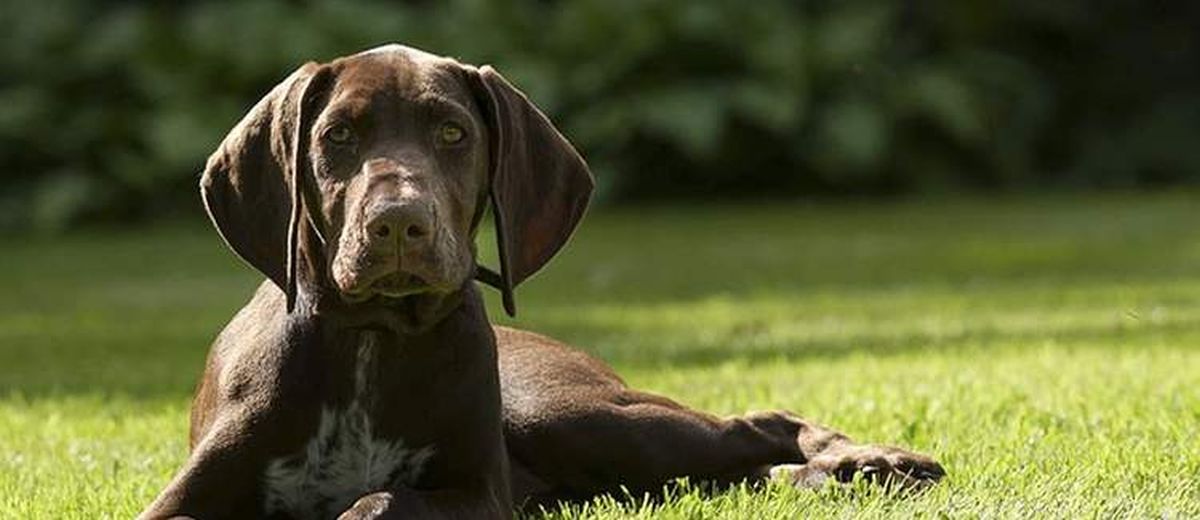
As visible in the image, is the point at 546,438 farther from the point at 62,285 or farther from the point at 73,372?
the point at 62,285

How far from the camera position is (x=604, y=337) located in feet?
33.8

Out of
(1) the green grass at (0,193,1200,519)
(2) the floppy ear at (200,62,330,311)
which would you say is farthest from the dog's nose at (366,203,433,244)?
(1) the green grass at (0,193,1200,519)

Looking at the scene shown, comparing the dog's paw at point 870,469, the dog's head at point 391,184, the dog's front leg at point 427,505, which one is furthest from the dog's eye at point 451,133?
the dog's paw at point 870,469

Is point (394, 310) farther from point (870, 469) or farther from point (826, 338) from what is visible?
point (826, 338)

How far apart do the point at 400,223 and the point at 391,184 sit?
0.12 meters

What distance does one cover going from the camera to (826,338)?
9.92 m

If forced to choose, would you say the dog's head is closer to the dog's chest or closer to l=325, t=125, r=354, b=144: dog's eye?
l=325, t=125, r=354, b=144: dog's eye

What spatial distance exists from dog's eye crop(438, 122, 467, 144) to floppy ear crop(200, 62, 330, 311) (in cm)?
29

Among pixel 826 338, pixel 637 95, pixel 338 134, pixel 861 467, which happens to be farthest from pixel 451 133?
pixel 637 95

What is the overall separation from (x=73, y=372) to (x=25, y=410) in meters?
1.42

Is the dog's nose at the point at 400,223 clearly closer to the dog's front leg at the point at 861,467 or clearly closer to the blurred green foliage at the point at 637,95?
the dog's front leg at the point at 861,467

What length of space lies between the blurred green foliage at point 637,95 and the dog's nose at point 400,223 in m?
14.1

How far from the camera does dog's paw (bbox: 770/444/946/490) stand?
5629mm

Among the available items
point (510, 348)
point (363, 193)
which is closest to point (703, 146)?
point (510, 348)
